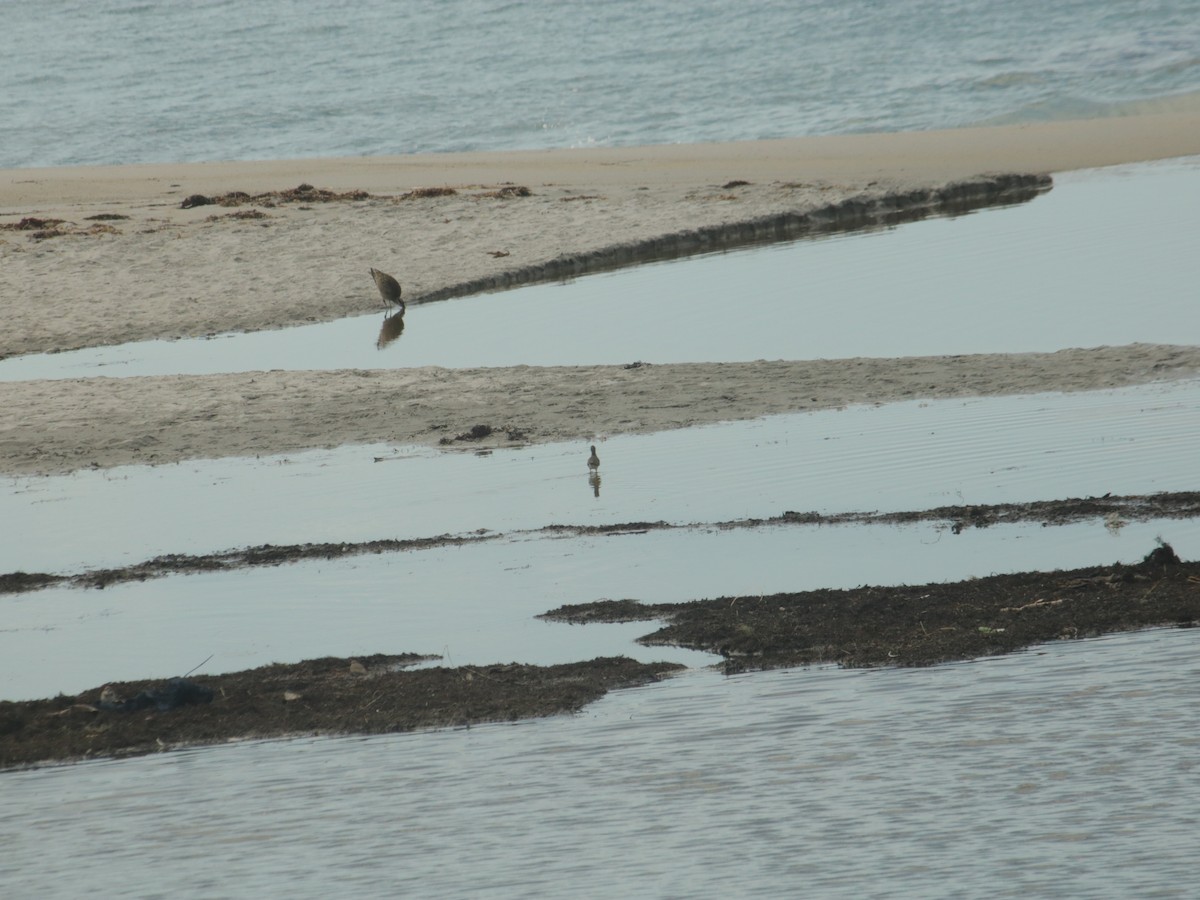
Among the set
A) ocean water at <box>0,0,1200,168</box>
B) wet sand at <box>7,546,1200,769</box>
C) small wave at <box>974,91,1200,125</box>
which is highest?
ocean water at <box>0,0,1200,168</box>

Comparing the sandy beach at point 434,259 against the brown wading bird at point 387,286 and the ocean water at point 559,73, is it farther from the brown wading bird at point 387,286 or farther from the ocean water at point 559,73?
the ocean water at point 559,73

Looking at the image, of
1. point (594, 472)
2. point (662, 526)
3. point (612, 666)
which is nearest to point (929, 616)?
point (612, 666)

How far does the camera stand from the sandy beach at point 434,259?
443 inches

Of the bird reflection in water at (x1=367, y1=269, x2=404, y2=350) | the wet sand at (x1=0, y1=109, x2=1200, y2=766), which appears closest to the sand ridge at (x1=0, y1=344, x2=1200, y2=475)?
the wet sand at (x1=0, y1=109, x2=1200, y2=766)

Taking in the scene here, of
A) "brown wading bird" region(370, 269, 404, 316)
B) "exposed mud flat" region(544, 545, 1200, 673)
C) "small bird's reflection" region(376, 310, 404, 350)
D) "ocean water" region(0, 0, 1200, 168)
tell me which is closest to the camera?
"exposed mud flat" region(544, 545, 1200, 673)

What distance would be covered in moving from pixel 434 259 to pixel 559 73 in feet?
103

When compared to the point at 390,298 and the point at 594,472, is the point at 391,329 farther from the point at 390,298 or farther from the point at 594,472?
the point at 594,472

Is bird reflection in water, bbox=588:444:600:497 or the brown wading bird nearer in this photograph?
bird reflection in water, bbox=588:444:600:497

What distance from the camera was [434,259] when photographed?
1845 cm

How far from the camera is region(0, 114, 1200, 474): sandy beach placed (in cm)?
1126

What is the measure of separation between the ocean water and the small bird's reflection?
19.6 m

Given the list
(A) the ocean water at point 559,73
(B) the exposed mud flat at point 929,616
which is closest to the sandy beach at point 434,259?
(B) the exposed mud flat at point 929,616

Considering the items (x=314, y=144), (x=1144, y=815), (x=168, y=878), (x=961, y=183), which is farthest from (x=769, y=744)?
(x=314, y=144)

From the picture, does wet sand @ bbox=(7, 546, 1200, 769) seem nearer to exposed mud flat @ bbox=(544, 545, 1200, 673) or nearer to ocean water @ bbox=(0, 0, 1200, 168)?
exposed mud flat @ bbox=(544, 545, 1200, 673)
